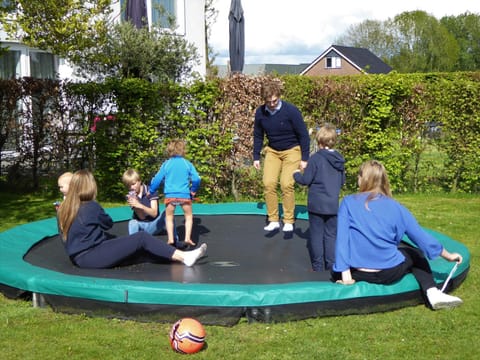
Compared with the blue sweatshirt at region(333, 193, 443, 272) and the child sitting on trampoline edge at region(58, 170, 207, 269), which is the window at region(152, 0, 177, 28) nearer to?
the child sitting on trampoline edge at region(58, 170, 207, 269)

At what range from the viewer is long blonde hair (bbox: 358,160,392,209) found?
3.98 meters

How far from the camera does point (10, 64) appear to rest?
1289cm

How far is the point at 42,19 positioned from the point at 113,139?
2.16m

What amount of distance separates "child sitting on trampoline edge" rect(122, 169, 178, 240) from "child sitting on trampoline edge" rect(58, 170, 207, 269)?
2.38ft

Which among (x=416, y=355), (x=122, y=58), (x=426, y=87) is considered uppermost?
(x=122, y=58)

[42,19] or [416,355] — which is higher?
[42,19]

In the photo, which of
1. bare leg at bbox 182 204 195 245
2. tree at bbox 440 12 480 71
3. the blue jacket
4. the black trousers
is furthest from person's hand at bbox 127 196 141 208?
tree at bbox 440 12 480 71

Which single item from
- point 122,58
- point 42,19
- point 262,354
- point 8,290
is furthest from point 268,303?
point 122,58

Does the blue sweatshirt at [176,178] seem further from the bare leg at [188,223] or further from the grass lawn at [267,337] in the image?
the grass lawn at [267,337]

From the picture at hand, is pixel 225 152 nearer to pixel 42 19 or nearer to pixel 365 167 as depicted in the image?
pixel 42 19

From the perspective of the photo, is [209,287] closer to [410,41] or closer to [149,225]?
[149,225]

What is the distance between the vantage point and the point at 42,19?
9055 millimetres

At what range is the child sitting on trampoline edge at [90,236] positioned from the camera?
4477mm

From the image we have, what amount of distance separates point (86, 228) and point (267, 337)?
1597 mm
